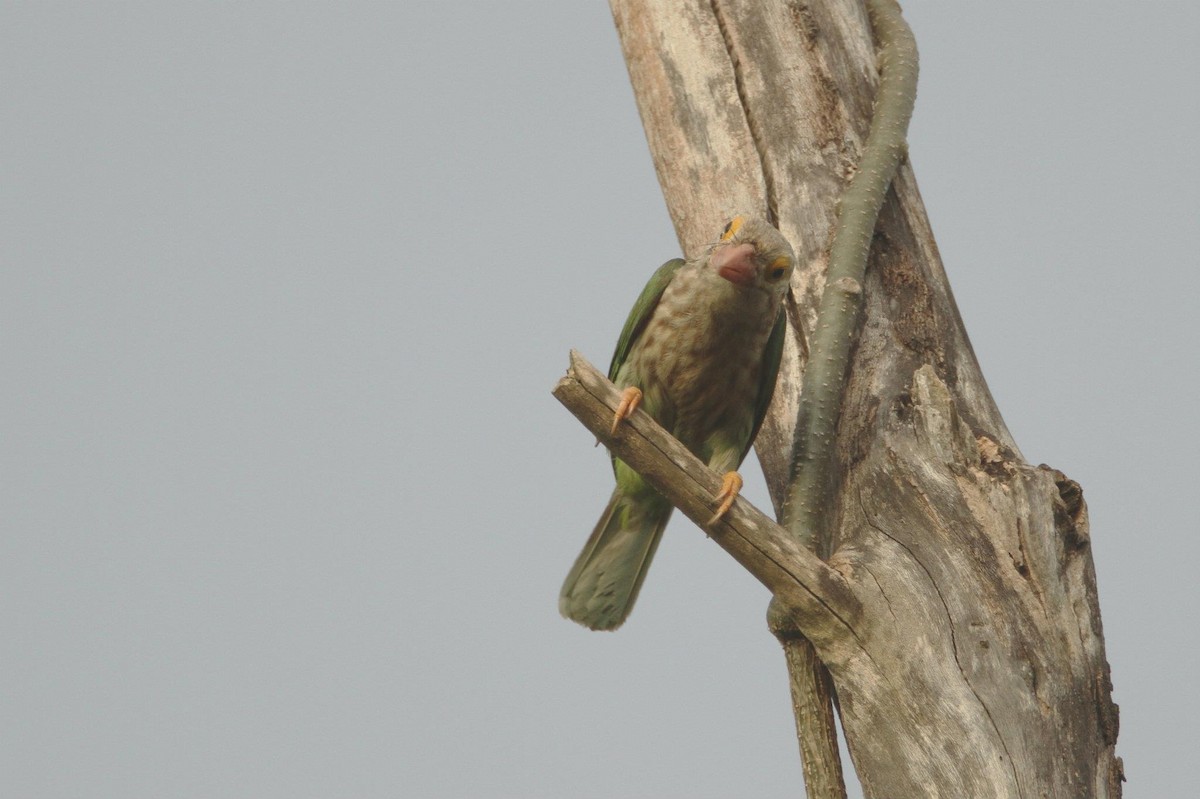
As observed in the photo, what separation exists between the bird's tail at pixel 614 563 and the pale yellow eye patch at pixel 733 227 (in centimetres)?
102

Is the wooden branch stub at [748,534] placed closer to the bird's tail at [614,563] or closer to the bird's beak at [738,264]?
the bird's beak at [738,264]

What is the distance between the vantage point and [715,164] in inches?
170

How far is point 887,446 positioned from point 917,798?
1.09 meters

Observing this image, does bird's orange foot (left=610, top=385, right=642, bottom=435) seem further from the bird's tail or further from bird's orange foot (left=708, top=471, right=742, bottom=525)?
the bird's tail

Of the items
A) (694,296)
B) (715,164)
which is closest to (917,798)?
(694,296)

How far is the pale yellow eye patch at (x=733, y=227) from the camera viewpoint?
4057 mm

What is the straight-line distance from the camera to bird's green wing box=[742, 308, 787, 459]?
416cm

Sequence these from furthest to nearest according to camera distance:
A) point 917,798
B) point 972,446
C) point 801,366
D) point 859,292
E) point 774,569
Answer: point 801,366 < point 859,292 < point 972,446 < point 774,569 < point 917,798

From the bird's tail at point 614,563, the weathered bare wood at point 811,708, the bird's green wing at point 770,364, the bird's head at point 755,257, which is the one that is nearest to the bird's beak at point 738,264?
the bird's head at point 755,257

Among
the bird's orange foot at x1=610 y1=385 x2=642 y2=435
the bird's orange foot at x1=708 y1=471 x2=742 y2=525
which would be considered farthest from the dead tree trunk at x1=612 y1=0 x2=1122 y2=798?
the bird's orange foot at x1=610 y1=385 x2=642 y2=435

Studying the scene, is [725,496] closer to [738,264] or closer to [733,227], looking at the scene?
[738,264]

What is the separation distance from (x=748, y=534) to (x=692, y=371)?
43.4 inches

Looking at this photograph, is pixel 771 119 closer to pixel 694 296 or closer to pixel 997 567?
pixel 694 296

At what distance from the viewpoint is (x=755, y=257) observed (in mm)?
3963
